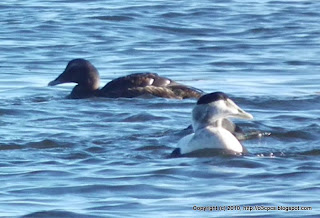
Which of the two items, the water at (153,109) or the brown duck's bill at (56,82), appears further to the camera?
the brown duck's bill at (56,82)

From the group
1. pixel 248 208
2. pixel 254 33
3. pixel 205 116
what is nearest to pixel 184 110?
pixel 205 116

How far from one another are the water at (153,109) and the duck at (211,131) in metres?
0.13

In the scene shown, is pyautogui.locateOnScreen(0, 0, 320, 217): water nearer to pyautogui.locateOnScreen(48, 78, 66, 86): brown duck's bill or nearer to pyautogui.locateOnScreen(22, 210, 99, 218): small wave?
pyautogui.locateOnScreen(22, 210, 99, 218): small wave


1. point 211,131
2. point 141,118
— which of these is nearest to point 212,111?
point 211,131

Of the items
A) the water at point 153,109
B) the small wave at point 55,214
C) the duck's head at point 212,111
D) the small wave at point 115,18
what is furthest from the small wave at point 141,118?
the small wave at point 115,18

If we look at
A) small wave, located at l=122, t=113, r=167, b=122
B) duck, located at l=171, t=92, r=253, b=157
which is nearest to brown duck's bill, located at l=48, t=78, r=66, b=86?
small wave, located at l=122, t=113, r=167, b=122

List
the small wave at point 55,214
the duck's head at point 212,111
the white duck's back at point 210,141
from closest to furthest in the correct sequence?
the small wave at point 55,214, the white duck's back at point 210,141, the duck's head at point 212,111

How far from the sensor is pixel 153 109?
15945 mm

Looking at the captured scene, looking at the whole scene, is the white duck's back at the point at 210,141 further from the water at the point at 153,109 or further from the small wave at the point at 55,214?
the small wave at the point at 55,214

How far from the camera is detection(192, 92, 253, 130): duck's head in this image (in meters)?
12.4

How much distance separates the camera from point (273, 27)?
24844 millimetres

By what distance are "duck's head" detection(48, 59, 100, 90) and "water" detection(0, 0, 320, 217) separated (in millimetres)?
235

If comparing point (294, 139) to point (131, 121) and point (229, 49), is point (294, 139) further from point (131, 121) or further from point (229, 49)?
point (229, 49)

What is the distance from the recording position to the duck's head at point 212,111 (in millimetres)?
12391
